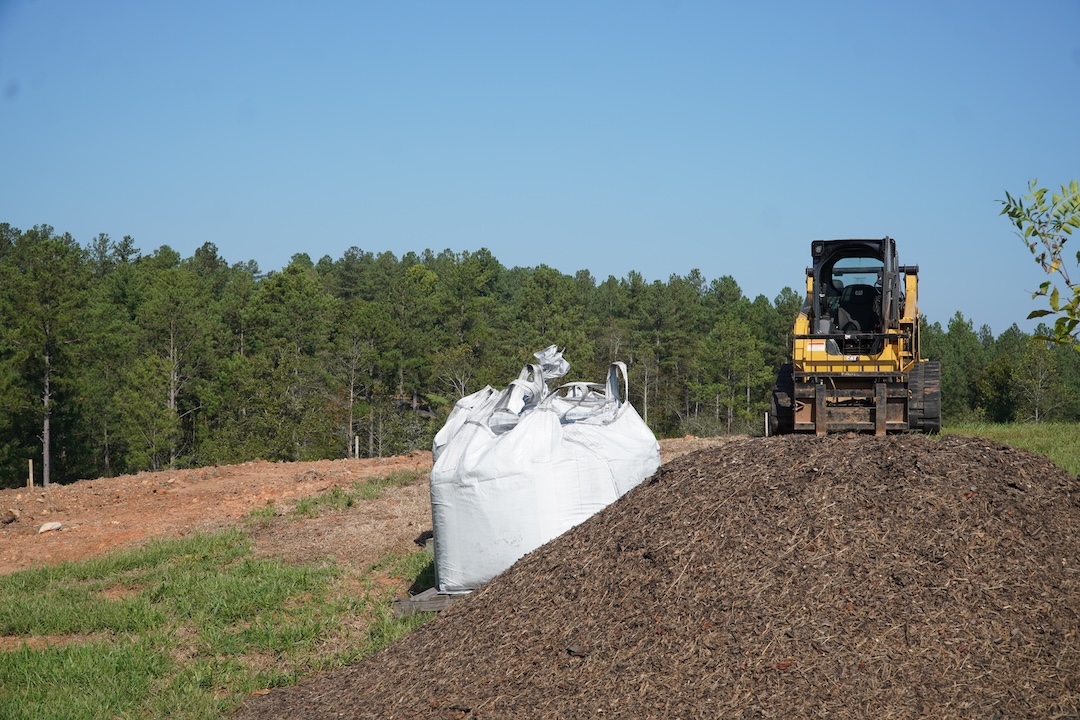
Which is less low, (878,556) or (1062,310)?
(1062,310)

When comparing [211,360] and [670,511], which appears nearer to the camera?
[670,511]

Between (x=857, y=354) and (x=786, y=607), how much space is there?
7881mm

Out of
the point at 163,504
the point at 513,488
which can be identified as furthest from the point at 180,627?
the point at 163,504

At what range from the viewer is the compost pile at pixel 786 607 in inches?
149

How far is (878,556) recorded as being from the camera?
4.35 metres

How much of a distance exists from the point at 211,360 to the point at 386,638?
1645 inches

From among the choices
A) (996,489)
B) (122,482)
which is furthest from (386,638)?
(122,482)

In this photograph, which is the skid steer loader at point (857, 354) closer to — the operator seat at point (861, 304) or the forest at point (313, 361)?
the operator seat at point (861, 304)

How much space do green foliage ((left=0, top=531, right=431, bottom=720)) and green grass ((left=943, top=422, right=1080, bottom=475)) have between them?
7.25 metres

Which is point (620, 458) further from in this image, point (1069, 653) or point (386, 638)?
point (1069, 653)

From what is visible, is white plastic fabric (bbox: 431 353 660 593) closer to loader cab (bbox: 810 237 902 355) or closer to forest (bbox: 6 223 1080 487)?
loader cab (bbox: 810 237 902 355)

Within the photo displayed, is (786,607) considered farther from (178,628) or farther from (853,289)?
(853,289)

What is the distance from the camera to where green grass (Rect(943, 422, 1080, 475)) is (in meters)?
11.0

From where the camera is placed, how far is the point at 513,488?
608 cm
